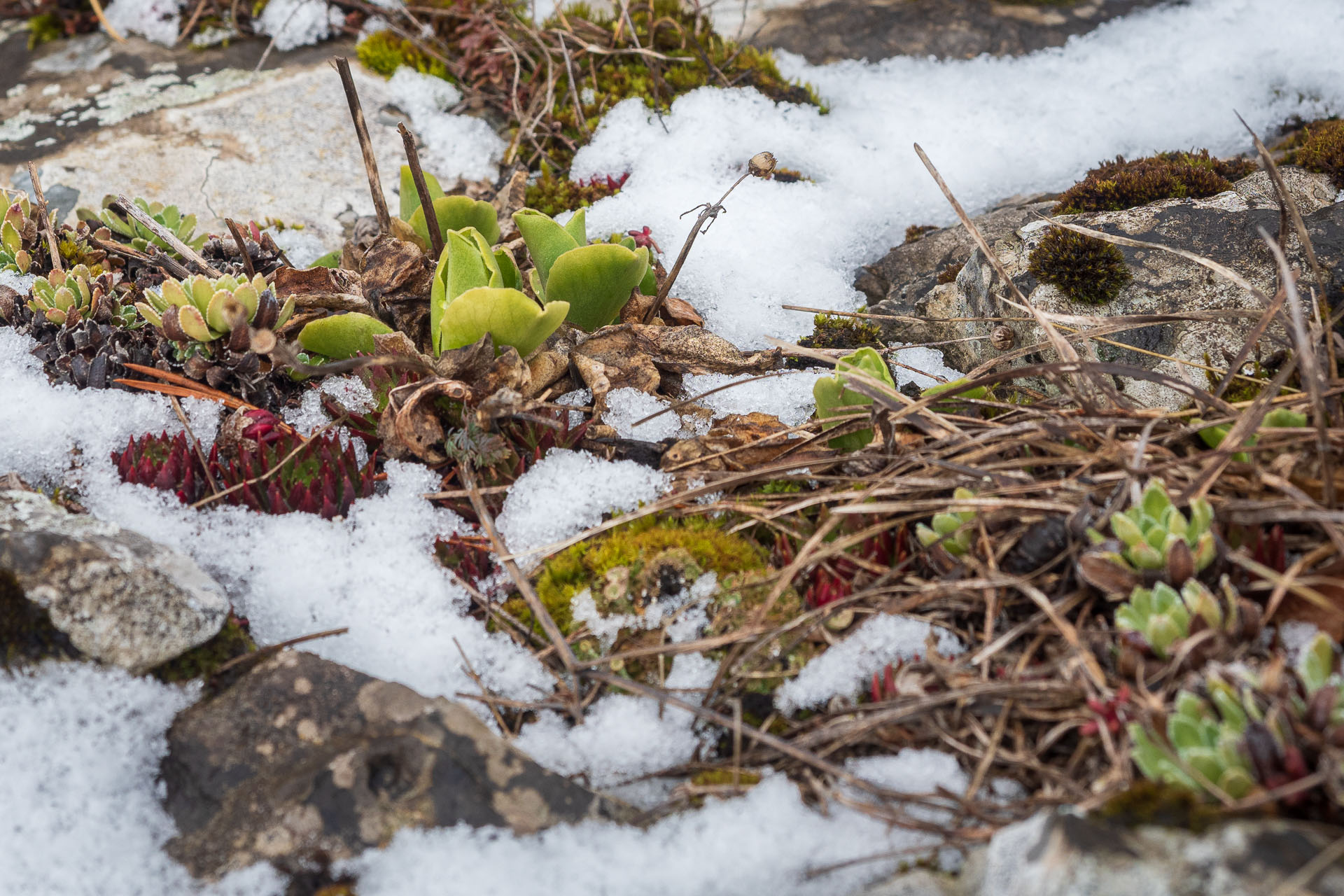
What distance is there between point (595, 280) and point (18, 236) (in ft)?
7.90

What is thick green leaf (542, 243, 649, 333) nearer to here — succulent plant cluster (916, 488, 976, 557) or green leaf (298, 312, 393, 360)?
green leaf (298, 312, 393, 360)

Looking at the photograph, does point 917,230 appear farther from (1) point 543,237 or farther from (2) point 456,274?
(2) point 456,274

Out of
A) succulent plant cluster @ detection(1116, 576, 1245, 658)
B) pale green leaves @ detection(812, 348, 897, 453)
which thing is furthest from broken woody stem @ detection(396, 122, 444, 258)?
succulent plant cluster @ detection(1116, 576, 1245, 658)

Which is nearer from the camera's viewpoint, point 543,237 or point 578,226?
point 543,237

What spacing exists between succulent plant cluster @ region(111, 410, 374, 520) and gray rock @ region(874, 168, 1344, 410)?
205 centimetres

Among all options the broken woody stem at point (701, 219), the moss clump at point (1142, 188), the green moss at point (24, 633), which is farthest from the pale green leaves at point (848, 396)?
the green moss at point (24, 633)

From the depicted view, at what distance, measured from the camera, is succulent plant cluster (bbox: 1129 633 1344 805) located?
1537 millimetres

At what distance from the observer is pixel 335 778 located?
201cm

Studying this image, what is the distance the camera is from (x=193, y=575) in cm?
226

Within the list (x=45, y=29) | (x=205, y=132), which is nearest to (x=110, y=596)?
(x=205, y=132)

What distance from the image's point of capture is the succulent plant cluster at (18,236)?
11.7 ft

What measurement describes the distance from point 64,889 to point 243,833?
1.16ft

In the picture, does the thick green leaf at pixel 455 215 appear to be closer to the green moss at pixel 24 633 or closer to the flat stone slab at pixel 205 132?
the flat stone slab at pixel 205 132

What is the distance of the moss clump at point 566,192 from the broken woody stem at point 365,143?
4.56ft
